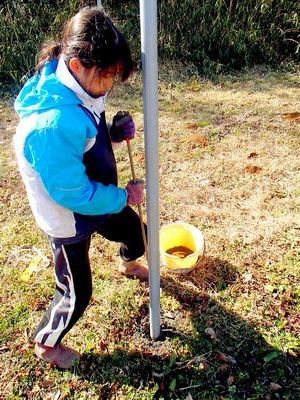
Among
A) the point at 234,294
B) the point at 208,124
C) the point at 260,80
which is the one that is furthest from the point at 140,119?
the point at 234,294

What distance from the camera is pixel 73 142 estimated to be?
1427 millimetres

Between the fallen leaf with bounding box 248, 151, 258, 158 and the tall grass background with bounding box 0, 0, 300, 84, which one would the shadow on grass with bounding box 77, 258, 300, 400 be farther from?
the tall grass background with bounding box 0, 0, 300, 84

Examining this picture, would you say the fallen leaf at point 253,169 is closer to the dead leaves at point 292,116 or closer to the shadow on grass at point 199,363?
the dead leaves at point 292,116

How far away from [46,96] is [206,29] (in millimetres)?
4033

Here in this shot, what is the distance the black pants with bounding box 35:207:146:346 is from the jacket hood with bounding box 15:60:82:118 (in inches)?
22.6

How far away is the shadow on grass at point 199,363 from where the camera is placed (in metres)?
1.95

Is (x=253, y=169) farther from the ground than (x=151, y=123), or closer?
closer

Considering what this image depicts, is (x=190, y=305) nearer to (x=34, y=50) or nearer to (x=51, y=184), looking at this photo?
(x=51, y=184)

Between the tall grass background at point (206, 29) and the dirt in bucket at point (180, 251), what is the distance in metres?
2.87

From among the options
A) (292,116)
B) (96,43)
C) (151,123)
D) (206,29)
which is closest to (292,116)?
(292,116)

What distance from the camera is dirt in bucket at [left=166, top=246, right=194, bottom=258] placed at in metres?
2.63

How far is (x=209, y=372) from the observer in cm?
202

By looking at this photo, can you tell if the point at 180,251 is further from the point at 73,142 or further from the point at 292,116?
the point at 292,116

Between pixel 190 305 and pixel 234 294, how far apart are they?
0.26m
